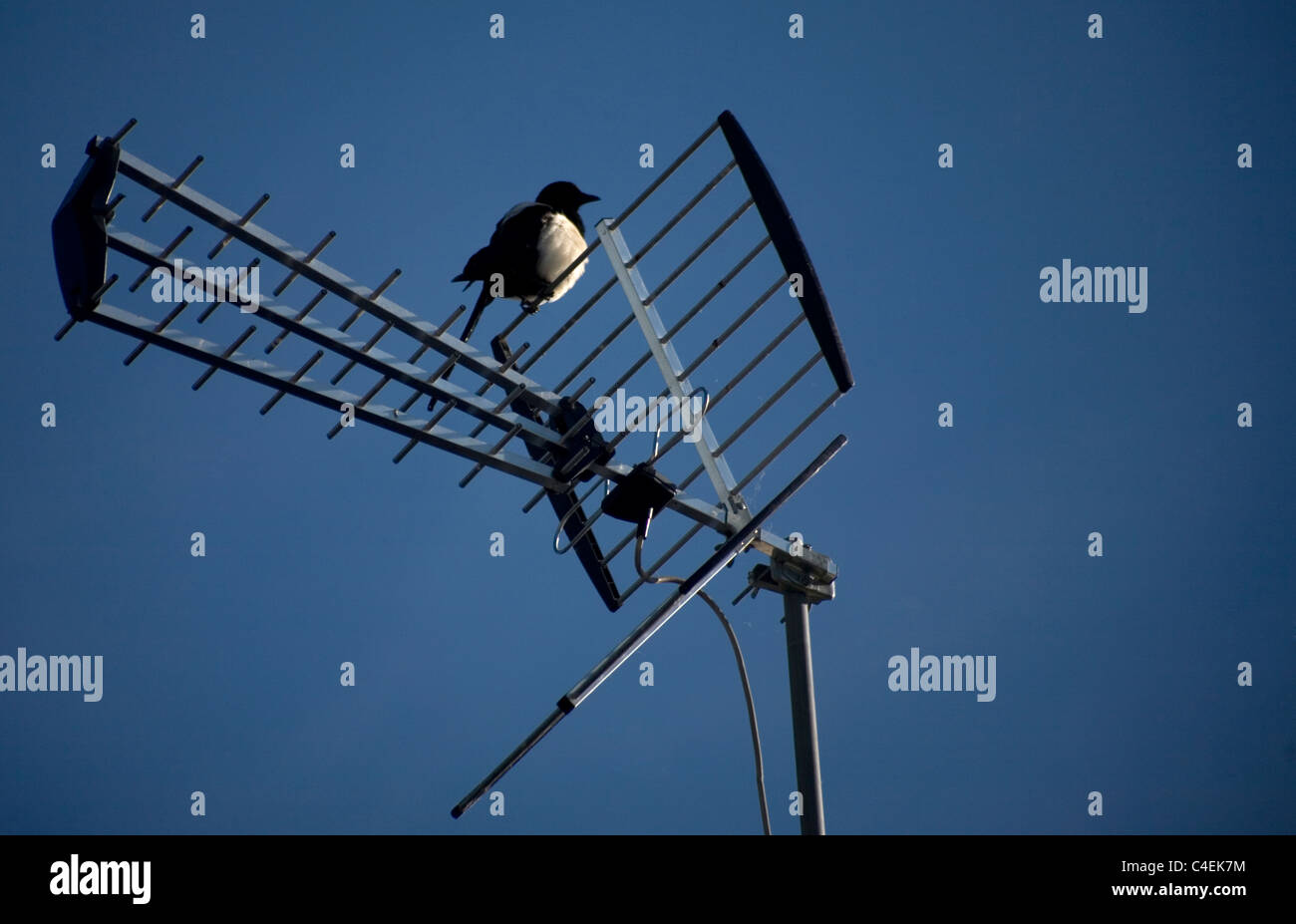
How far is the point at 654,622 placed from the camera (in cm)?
323

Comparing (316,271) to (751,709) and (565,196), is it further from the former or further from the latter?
(565,196)

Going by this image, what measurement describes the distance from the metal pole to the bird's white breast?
5.63 ft

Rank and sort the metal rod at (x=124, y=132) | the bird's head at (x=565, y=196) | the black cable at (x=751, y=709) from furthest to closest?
1. the bird's head at (x=565, y=196)
2. the black cable at (x=751, y=709)
3. the metal rod at (x=124, y=132)

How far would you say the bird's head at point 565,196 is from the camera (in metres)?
7.64

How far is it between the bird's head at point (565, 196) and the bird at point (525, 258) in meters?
2.22

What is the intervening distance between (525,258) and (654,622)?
2251mm

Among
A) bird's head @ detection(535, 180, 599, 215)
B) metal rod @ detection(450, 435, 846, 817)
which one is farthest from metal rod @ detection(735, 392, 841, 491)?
bird's head @ detection(535, 180, 599, 215)

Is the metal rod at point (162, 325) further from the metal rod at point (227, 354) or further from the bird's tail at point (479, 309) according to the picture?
the bird's tail at point (479, 309)

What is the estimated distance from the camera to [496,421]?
11.5 feet

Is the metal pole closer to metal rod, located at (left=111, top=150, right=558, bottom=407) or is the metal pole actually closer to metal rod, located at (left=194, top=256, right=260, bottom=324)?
metal rod, located at (left=111, top=150, right=558, bottom=407)

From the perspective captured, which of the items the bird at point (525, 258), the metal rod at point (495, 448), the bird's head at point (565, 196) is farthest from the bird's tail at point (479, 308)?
the bird's head at point (565, 196)
